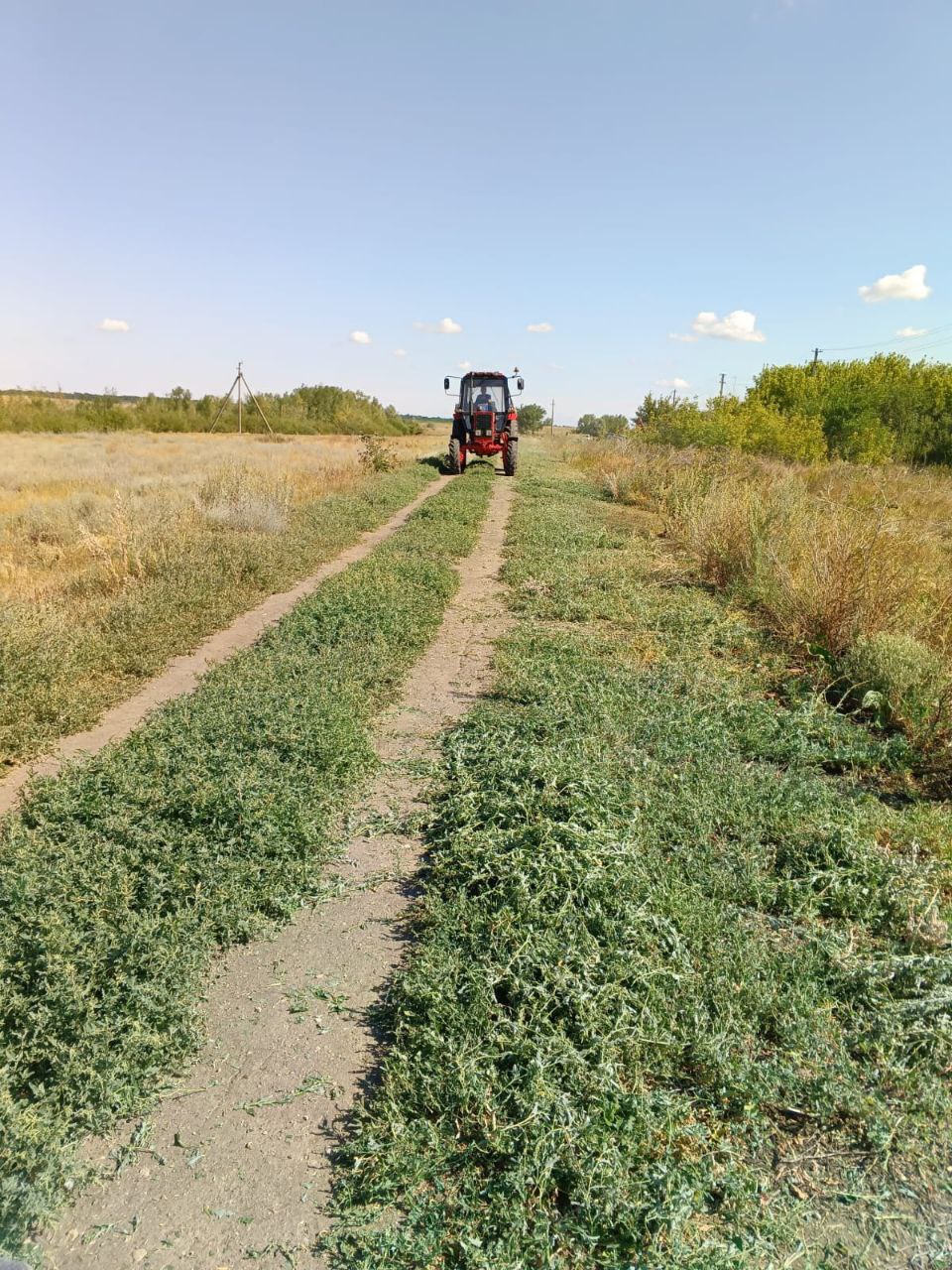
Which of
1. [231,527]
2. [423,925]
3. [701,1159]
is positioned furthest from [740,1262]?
[231,527]

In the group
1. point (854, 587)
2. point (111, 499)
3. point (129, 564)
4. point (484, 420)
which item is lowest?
point (129, 564)

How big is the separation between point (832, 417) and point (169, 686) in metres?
26.5

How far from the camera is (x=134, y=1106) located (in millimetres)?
2293

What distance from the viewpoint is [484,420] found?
21906 millimetres

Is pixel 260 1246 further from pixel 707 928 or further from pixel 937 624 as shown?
pixel 937 624

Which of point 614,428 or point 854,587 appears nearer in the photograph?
point 854,587

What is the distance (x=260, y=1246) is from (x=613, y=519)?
13.8 m

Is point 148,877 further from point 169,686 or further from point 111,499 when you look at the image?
point 111,499

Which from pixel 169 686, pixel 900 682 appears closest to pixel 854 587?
pixel 900 682

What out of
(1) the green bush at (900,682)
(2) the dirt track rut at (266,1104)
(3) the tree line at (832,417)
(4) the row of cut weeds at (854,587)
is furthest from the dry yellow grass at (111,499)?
(3) the tree line at (832,417)

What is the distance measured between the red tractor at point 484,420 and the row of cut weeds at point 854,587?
12.3m

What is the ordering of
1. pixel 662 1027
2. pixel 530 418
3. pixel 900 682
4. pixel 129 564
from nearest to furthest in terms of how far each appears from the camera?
1. pixel 662 1027
2. pixel 900 682
3. pixel 129 564
4. pixel 530 418

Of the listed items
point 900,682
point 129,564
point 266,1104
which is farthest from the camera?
point 129,564

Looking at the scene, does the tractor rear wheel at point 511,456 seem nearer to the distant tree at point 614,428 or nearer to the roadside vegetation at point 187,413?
the distant tree at point 614,428
